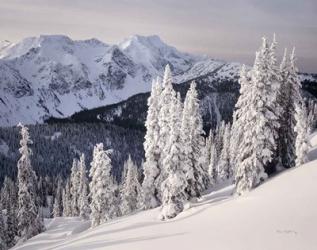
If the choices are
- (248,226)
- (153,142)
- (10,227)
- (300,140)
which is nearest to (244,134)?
(300,140)

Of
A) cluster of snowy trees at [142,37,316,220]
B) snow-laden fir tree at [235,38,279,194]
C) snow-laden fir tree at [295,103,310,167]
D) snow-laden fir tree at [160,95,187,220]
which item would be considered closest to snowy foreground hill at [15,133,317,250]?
snow-laden fir tree at [235,38,279,194]

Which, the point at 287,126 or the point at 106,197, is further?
the point at 106,197

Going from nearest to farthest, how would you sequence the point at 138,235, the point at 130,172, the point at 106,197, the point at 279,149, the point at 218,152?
the point at 138,235 → the point at 279,149 → the point at 106,197 → the point at 130,172 → the point at 218,152

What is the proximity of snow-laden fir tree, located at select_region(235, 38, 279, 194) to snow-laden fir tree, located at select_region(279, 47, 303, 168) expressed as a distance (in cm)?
554

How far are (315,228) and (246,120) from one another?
57.4 feet

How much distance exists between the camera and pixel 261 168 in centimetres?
4119

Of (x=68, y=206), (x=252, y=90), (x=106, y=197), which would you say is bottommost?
(x=68, y=206)

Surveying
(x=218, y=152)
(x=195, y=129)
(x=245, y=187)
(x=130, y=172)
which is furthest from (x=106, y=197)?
(x=218, y=152)

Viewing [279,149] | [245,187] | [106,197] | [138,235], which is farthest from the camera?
[106,197]

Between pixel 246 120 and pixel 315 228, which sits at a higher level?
pixel 246 120

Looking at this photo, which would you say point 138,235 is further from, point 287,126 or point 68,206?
point 68,206

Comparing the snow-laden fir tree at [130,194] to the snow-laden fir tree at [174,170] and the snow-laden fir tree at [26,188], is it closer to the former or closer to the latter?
the snow-laden fir tree at [26,188]

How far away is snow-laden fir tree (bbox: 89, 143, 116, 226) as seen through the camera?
2277 inches

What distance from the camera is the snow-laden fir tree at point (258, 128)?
41.0 meters
